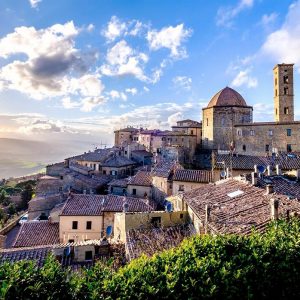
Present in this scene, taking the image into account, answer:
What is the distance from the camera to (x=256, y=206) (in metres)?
11.7

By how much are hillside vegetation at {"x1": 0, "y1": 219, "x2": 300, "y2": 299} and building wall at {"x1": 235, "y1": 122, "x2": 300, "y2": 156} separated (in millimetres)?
40294

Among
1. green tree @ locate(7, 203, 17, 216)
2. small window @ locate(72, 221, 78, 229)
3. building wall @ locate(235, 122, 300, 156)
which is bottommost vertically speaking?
green tree @ locate(7, 203, 17, 216)

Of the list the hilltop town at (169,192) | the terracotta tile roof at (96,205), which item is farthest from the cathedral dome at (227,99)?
the terracotta tile roof at (96,205)

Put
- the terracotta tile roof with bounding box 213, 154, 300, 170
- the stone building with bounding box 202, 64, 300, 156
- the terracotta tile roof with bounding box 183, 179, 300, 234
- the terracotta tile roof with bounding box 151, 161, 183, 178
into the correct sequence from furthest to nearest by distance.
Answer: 1. the stone building with bounding box 202, 64, 300, 156
2. the terracotta tile roof with bounding box 151, 161, 183, 178
3. the terracotta tile roof with bounding box 213, 154, 300, 170
4. the terracotta tile roof with bounding box 183, 179, 300, 234

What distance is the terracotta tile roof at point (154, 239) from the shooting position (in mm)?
12015

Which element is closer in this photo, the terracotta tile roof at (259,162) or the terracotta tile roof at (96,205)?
the terracotta tile roof at (96,205)

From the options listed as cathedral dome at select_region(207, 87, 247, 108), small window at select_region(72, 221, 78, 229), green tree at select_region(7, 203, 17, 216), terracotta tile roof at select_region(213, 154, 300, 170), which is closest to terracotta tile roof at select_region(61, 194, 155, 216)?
small window at select_region(72, 221, 78, 229)

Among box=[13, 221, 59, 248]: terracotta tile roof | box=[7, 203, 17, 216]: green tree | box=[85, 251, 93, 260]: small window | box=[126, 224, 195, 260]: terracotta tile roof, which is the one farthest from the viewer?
box=[7, 203, 17, 216]: green tree

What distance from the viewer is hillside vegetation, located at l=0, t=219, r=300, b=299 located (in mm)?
5109

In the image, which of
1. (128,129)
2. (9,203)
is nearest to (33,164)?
(128,129)

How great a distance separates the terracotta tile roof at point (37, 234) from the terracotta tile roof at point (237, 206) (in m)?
12.2

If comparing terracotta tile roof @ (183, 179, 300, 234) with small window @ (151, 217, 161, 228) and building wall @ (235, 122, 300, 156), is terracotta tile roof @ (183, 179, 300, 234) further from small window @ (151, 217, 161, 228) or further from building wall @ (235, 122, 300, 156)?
building wall @ (235, 122, 300, 156)

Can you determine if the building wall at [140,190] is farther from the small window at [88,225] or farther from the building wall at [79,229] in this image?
the small window at [88,225]

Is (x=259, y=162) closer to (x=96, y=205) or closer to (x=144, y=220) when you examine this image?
(x=96, y=205)
